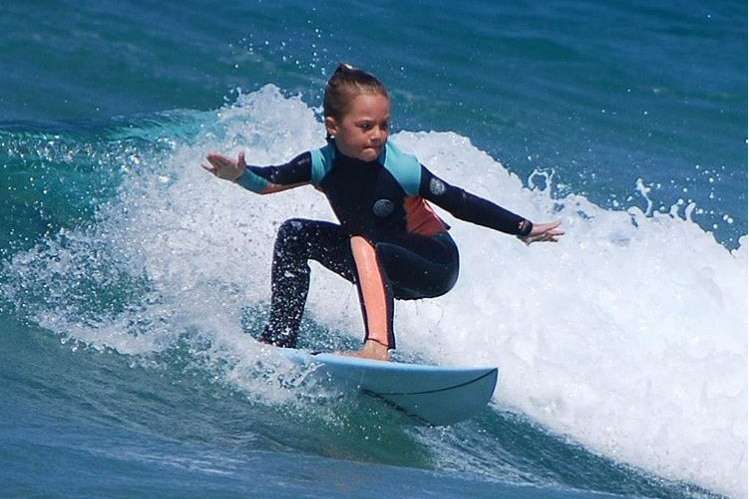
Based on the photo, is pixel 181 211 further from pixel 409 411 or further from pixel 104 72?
pixel 104 72

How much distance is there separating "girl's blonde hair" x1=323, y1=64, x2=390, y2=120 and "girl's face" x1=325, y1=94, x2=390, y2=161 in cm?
2

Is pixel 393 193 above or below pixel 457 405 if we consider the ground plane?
above

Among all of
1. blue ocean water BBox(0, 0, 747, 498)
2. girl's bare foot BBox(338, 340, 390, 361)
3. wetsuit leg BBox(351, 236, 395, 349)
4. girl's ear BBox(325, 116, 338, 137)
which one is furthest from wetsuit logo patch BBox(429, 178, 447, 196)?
blue ocean water BBox(0, 0, 747, 498)

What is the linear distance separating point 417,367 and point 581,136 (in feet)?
24.6

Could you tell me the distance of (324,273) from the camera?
692 cm

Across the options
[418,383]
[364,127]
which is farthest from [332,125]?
[418,383]

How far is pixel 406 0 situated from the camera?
15.1 m

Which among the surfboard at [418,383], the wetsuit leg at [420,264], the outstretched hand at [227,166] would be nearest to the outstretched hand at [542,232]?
the wetsuit leg at [420,264]

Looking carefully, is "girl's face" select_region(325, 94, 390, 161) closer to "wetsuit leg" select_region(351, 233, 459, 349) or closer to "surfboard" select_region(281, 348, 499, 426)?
"wetsuit leg" select_region(351, 233, 459, 349)

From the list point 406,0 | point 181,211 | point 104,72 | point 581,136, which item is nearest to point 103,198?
point 181,211

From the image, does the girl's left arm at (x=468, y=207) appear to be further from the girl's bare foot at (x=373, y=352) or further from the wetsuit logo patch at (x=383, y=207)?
the girl's bare foot at (x=373, y=352)

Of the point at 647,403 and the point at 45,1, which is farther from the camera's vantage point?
the point at 45,1

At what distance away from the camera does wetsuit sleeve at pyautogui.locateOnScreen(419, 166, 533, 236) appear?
514 centimetres

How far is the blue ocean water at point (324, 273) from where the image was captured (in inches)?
181
